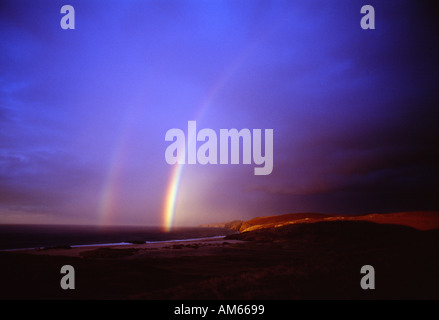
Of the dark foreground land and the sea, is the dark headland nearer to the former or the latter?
the dark foreground land

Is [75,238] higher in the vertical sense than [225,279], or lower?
lower

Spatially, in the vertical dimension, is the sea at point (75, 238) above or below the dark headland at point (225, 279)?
below

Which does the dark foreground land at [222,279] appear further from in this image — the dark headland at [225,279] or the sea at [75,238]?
the sea at [75,238]

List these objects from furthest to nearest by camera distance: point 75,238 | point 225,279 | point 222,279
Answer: point 75,238
point 222,279
point 225,279

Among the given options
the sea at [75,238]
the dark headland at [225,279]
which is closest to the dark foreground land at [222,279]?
the dark headland at [225,279]

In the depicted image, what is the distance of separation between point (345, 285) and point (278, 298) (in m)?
3.88

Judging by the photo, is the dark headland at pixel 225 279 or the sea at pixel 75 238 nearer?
the dark headland at pixel 225 279

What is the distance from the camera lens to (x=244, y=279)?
14938 mm

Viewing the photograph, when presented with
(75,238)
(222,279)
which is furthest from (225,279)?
(75,238)

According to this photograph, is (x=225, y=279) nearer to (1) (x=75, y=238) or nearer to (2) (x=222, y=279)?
(2) (x=222, y=279)

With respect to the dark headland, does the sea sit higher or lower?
lower

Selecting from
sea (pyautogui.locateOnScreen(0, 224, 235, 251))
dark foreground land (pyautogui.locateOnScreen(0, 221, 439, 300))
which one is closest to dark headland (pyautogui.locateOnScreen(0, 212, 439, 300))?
dark foreground land (pyautogui.locateOnScreen(0, 221, 439, 300))

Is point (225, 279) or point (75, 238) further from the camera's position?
point (75, 238)
